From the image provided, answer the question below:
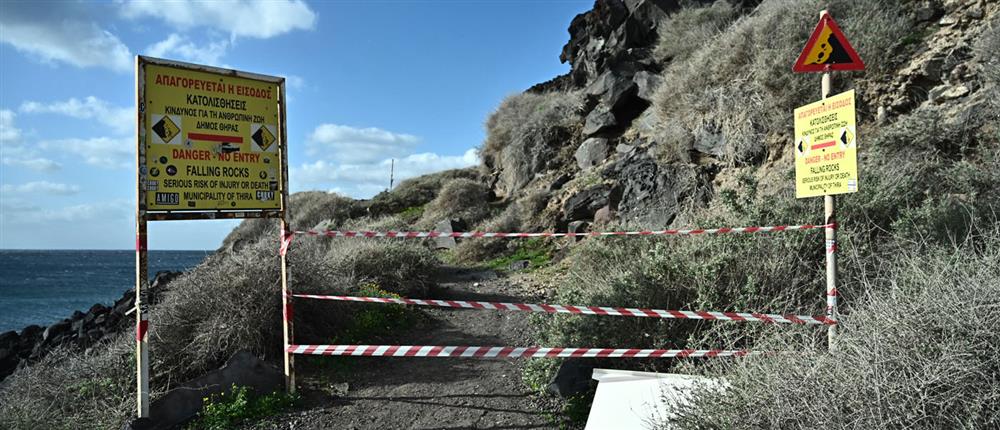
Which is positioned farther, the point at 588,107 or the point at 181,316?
the point at 588,107

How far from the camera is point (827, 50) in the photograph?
4.70 meters

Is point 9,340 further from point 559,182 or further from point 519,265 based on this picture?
point 559,182

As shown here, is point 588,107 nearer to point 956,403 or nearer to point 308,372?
point 308,372

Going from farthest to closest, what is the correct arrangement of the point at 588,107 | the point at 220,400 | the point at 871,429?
the point at 588,107, the point at 220,400, the point at 871,429

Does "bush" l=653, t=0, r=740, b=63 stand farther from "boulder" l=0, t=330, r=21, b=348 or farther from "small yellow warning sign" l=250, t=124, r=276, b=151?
"boulder" l=0, t=330, r=21, b=348

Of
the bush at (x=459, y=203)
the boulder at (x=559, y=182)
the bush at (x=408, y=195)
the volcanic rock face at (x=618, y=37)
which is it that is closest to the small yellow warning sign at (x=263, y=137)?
the boulder at (x=559, y=182)

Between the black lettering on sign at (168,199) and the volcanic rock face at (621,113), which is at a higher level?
the volcanic rock face at (621,113)

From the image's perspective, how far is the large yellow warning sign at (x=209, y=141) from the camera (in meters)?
4.70

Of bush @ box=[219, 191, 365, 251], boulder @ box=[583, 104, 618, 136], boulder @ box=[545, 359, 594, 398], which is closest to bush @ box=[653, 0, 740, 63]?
boulder @ box=[583, 104, 618, 136]

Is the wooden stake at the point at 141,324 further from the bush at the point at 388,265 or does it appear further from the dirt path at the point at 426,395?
the bush at the point at 388,265

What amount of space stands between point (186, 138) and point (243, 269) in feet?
5.25

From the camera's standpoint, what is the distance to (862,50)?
28.7 feet

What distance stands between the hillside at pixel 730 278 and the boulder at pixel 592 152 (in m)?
0.77

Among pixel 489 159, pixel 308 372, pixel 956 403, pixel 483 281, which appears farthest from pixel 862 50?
pixel 489 159
